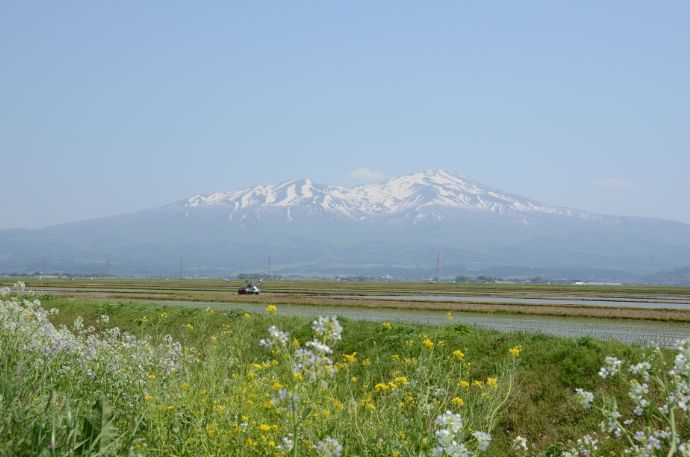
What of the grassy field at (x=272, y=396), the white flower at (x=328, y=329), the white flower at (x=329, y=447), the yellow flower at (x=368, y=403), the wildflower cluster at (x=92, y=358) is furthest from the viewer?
the wildflower cluster at (x=92, y=358)

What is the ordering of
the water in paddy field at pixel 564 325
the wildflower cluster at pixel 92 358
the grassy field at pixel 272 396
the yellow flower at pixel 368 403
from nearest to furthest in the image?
1. the grassy field at pixel 272 396
2. the yellow flower at pixel 368 403
3. the wildflower cluster at pixel 92 358
4. the water in paddy field at pixel 564 325

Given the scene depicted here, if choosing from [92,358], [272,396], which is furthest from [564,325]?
[272,396]

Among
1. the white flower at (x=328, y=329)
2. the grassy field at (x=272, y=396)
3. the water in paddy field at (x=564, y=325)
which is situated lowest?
the water in paddy field at (x=564, y=325)

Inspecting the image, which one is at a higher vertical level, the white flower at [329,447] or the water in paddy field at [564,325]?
the white flower at [329,447]

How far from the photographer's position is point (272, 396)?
9656mm

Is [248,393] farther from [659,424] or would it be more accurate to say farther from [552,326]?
[552,326]

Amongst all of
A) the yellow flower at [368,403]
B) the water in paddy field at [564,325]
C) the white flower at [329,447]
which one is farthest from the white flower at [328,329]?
the water in paddy field at [564,325]

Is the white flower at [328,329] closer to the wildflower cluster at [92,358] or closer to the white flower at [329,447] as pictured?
the white flower at [329,447]

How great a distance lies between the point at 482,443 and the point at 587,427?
1188 cm

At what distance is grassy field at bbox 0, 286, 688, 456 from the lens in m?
7.36

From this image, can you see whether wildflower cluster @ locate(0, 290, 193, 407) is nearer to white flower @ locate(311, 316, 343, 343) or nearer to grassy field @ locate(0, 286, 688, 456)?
grassy field @ locate(0, 286, 688, 456)

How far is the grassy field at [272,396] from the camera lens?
7363mm

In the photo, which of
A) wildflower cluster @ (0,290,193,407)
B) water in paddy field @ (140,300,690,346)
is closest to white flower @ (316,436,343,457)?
wildflower cluster @ (0,290,193,407)

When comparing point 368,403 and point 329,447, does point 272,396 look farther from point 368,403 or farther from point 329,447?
point 329,447
